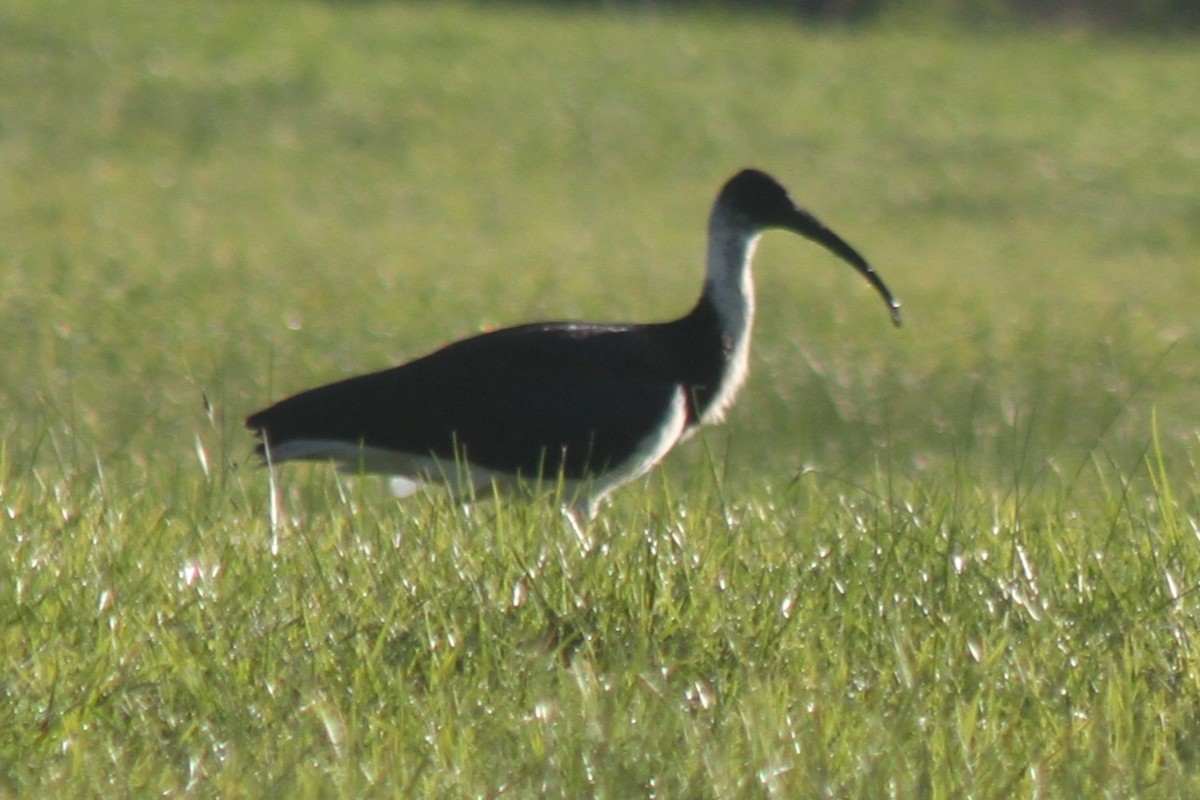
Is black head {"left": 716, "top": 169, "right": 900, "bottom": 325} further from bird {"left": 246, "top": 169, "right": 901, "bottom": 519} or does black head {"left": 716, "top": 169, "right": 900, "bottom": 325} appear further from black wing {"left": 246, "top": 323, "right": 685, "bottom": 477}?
black wing {"left": 246, "top": 323, "right": 685, "bottom": 477}

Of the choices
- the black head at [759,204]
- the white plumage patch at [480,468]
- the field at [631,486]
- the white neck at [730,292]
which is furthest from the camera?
the black head at [759,204]

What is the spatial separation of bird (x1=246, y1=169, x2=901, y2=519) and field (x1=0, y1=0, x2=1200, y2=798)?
22 cm

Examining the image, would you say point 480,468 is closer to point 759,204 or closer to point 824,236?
point 759,204

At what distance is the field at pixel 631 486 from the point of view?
3604mm

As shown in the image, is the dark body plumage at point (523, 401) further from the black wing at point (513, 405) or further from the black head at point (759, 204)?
the black head at point (759, 204)

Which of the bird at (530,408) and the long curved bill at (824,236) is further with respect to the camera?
the long curved bill at (824,236)

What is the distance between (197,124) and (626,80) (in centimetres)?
540

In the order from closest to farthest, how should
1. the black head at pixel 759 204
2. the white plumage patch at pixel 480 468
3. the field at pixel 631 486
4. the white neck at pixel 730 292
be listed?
1. the field at pixel 631 486
2. the white plumage patch at pixel 480 468
3. the white neck at pixel 730 292
4. the black head at pixel 759 204

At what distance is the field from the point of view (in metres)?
3.60

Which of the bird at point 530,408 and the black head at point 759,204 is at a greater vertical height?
the black head at point 759,204

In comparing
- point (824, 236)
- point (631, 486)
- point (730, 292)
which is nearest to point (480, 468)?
point (631, 486)

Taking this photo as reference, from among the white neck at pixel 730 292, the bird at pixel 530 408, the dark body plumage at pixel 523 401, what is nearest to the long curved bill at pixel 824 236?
the white neck at pixel 730 292

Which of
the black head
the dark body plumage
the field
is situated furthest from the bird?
the black head

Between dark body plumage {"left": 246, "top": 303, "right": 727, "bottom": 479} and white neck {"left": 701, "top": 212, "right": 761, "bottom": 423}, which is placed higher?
white neck {"left": 701, "top": 212, "right": 761, "bottom": 423}
